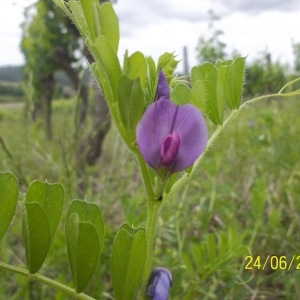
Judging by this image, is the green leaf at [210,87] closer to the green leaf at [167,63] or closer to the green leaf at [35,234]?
the green leaf at [167,63]

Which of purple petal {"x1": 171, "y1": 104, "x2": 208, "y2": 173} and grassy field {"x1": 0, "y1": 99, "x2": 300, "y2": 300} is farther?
grassy field {"x1": 0, "y1": 99, "x2": 300, "y2": 300}

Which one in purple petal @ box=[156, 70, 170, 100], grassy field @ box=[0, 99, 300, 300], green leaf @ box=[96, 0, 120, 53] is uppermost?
green leaf @ box=[96, 0, 120, 53]

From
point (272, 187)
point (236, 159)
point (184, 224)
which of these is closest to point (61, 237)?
point (184, 224)

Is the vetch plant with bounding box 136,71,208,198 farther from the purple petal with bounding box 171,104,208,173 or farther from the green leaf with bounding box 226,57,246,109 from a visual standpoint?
the green leaf with bounding box 226,57,246,109

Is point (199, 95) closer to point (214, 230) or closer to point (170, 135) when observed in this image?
point (170, 135)
